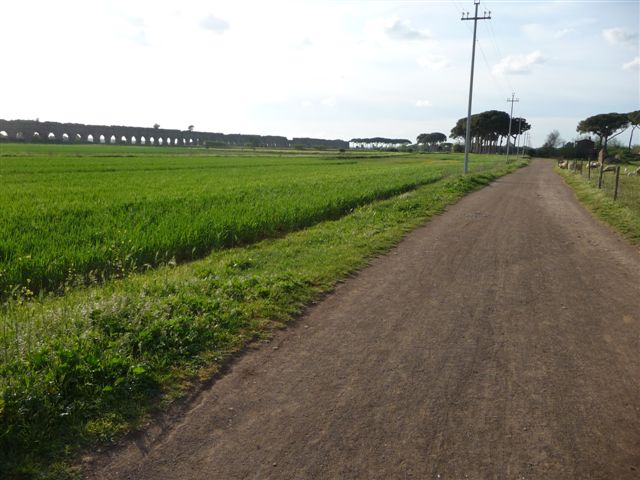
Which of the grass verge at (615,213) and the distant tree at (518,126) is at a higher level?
the distant tree at (518,126)

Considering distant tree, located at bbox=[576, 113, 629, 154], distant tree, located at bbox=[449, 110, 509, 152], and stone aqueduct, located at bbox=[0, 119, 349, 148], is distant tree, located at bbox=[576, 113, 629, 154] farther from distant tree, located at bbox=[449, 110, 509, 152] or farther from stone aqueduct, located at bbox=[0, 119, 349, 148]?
stone aqueduct, located at bbox=[0, 119, 349, 148]

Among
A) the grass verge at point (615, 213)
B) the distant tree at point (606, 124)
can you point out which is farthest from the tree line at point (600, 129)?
the grass verge at point (615, 213)

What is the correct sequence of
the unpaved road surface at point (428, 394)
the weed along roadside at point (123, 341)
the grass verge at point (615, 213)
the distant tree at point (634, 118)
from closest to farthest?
the unpaved road surface at point (428, 394) → the weed along roadside at point (123, 341) → the grass verge at point (615, 213) → the distant tree at point (634, 118)

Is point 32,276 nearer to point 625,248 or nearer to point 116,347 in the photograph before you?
point 116,347

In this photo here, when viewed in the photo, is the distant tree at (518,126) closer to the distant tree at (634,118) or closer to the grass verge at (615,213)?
the distant tree at (634,118)

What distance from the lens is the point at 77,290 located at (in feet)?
21.7

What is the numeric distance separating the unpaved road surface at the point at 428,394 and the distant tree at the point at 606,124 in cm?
9718

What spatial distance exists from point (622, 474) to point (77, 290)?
605 cm

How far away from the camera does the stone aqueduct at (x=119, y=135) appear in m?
108

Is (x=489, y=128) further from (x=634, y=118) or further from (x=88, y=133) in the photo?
(x=88, y=133)

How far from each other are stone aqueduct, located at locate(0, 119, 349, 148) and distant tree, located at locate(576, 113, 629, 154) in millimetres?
92025

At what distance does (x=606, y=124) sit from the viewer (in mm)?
92812

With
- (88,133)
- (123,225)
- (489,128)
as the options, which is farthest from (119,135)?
(123,225)

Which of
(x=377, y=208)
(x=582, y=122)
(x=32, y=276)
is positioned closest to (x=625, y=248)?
(x=377, y=208)
